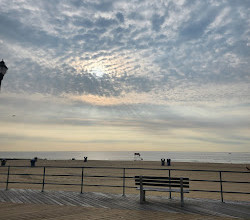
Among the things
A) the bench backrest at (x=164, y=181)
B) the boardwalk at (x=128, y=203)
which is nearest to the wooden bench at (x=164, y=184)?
the bench backrest at (x=164, y=181)

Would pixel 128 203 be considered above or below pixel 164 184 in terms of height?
below

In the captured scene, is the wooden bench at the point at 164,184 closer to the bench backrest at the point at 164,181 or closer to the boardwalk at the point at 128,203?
the bench backrest at the point at 164,181

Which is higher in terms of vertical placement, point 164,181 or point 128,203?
point 164,181

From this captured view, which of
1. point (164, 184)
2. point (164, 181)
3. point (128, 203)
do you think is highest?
point (164, 181)

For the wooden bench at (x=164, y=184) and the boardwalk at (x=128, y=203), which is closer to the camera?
the boardwalk at (x=128, y=203)

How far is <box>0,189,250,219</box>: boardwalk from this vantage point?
21.3 feet

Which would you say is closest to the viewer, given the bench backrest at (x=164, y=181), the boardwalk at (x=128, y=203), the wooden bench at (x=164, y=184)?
the boardwalk at (x=128, y=203)

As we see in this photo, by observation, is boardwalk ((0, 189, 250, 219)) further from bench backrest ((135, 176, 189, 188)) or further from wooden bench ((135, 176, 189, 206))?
bench backrest ((135, 176, 189, 188))

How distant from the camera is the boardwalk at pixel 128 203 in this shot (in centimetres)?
650

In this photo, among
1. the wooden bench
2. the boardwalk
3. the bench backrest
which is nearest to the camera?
the boardwalk

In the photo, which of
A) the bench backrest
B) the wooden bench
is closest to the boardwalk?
the wooden bench

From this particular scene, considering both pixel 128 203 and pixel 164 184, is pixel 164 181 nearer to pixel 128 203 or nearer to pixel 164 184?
pixel 164 184

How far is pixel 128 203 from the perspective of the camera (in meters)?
7.36

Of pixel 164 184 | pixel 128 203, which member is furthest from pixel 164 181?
pixel 128 203
